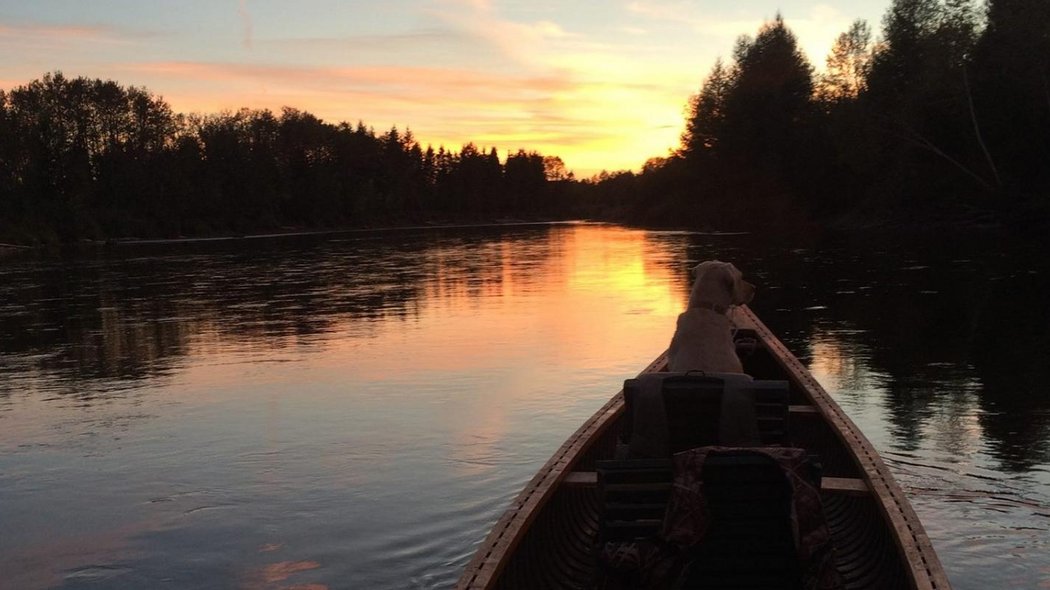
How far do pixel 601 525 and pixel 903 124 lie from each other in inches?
2162

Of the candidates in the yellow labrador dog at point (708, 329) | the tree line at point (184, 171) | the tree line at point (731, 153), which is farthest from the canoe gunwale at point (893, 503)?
the tree line at point (184, 171)

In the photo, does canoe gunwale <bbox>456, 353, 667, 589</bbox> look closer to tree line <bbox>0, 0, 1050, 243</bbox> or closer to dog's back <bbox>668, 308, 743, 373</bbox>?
dog's back <bbox>668, 308, 743, 373</bbox>

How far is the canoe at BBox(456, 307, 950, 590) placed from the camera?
4371 millimetres

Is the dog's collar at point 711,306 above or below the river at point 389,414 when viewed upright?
above

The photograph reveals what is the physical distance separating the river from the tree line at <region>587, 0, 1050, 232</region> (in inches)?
1073

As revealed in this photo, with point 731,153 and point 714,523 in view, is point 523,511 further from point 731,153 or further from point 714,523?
point 731,153

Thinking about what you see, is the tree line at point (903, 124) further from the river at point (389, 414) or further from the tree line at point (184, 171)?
the tree line at point (184, 171)

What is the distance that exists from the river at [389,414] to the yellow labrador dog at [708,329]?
2.21m

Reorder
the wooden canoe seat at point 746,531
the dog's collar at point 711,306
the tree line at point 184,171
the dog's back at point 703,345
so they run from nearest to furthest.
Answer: the wooden canoe seat at point 746,531
the dog's back at point 703,345
the dog's collar at point 711,306
the tree line at point 184,171

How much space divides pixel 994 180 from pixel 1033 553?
53115mm

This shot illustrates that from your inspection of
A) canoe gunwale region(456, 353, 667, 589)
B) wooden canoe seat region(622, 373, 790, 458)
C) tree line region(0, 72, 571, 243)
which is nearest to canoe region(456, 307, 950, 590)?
canoe gunwale region(456, 353, 667, 589)

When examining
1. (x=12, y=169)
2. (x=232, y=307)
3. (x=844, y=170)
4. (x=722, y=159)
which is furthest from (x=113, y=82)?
(x=232, y=307)

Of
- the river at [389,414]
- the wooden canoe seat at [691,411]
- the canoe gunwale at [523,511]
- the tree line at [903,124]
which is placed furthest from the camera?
the tree line at [903,124]

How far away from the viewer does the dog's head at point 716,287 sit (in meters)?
6.62
